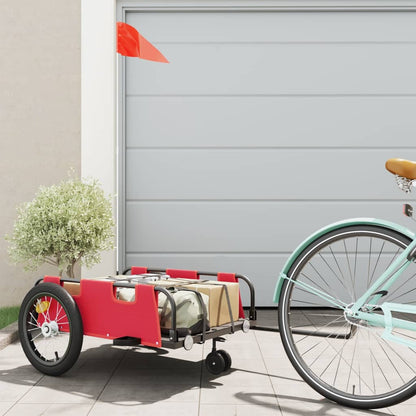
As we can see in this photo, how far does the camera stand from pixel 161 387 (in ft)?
9.92

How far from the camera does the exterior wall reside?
18.1ft

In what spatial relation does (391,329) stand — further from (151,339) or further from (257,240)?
(257,240)

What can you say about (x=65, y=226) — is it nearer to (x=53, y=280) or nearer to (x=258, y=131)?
(x=53, y=280)

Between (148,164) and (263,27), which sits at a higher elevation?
(263,27)

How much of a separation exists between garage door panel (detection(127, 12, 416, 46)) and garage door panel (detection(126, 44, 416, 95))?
8cm

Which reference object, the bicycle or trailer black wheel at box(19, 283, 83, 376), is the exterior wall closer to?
trailer black wheel at box(19, 283, 83, 376)

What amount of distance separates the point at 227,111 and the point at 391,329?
3.32 metres

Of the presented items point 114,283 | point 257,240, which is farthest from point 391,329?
point 257,240

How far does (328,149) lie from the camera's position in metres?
5.56

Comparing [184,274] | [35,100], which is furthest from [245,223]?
[35,100]

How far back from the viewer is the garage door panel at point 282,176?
555 centimetres

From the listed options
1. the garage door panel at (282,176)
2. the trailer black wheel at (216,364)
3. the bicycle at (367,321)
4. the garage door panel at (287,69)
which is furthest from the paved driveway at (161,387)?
the garage door panel at (287,69)

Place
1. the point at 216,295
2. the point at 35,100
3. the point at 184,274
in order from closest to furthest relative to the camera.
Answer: the point at 216,295
the point at 184,274
the point at 35,100

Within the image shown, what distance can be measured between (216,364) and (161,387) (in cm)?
35
